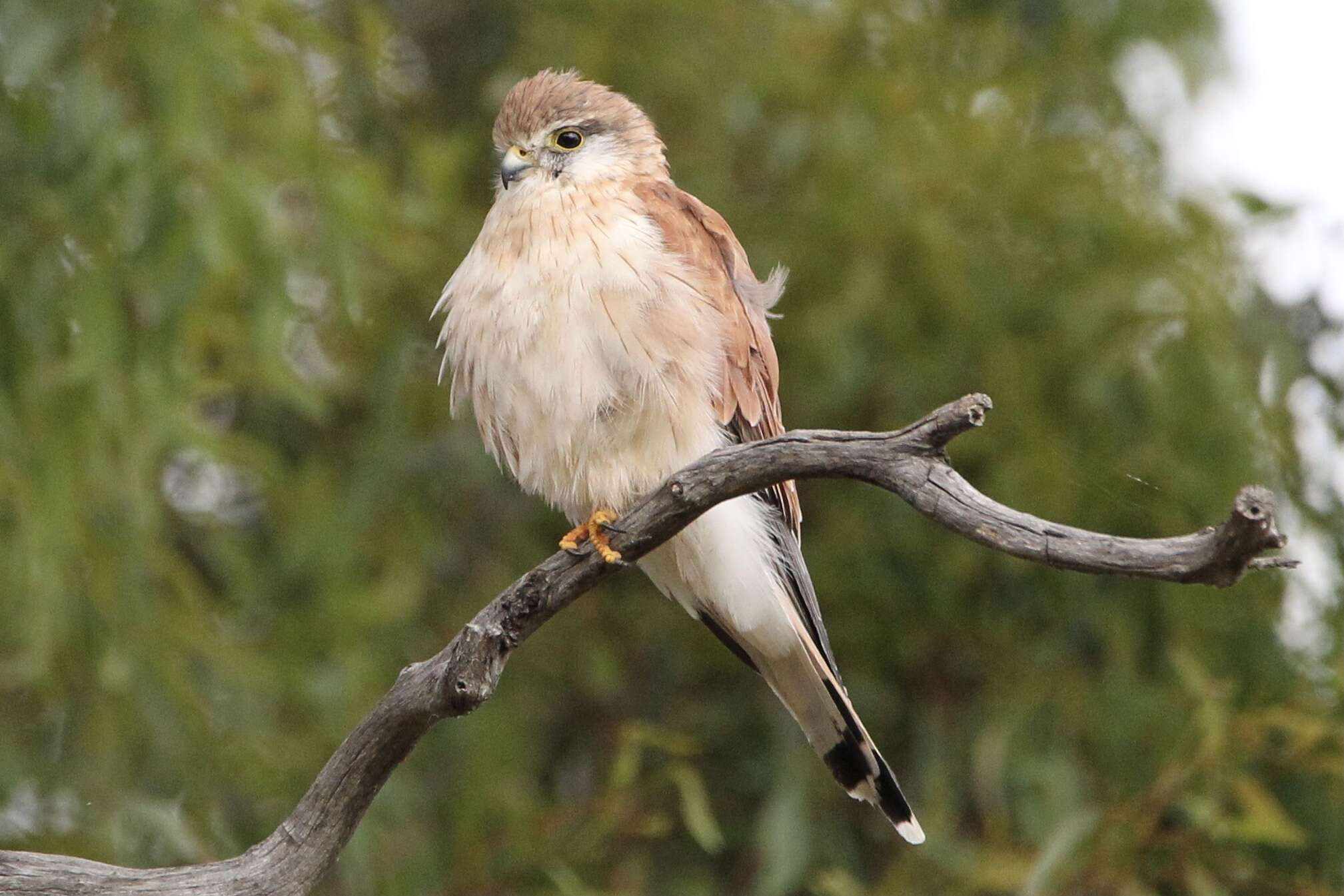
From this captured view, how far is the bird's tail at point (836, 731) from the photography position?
2.72 m

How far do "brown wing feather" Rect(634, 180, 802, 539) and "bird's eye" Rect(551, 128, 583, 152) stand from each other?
167 millimetres

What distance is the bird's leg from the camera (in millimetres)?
2354

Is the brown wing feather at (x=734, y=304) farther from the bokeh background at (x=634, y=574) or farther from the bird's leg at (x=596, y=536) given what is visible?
the bokeh background at (x=634, y=574)

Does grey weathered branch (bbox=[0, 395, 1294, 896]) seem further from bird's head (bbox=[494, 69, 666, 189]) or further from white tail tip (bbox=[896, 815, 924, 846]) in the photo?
bird's head (bbox=[494, 69, 666, 189])

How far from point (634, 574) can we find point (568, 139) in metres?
1.62

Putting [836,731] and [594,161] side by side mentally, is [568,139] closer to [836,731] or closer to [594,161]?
[594,161]

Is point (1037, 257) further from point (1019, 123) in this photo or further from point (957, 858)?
point (957, 858)

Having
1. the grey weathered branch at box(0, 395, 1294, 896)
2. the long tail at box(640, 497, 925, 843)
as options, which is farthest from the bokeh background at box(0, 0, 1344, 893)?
the grey weathered branch at box(0, 395, 1294, 896)

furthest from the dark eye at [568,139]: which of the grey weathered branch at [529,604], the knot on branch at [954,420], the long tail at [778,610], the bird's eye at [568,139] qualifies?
the knot on branch at [954,420]

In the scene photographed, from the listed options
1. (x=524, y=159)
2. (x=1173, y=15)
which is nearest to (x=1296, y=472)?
(x=1173, y=15)

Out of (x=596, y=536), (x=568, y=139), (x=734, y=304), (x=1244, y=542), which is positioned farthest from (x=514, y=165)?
(x=1244, y=542)

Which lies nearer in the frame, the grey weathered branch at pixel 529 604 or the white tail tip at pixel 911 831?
the grey weathered branch at pixel 529 604

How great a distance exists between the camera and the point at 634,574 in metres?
4.32

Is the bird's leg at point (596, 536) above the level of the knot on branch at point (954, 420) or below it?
below
